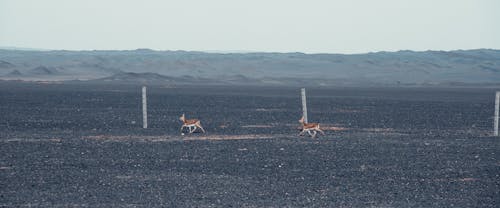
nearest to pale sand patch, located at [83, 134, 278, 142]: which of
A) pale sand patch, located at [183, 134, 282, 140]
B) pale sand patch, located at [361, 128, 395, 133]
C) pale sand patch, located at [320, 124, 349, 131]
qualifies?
pale sand patch, located at [183, 134, 282, 140]

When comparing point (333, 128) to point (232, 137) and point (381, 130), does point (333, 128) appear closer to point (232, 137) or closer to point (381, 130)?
point (381, 130)

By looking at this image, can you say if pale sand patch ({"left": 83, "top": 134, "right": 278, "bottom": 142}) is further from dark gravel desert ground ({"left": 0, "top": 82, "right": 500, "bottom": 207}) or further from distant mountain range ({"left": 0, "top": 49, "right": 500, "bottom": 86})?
distant mountain range ({"left": 0, "top": 49, "right": 500, "bottom": 86})

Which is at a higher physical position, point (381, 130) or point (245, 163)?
point (245, 163)

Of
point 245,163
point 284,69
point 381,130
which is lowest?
point 284,69

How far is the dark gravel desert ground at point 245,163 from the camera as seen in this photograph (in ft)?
41.4

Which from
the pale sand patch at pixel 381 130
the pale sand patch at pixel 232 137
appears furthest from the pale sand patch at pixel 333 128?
the pale sand patch at pixel 232 137

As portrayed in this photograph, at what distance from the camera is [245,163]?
1662cm

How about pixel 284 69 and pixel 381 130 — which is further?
pixel 284 69

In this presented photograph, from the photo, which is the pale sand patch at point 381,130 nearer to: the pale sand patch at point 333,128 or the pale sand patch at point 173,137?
the pale sand patch at point 333,128

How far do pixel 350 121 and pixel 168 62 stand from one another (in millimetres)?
110480

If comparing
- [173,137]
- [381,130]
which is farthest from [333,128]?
[173,137]

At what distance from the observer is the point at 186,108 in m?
35.9

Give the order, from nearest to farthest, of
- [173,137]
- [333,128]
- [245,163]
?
[245,163] < [173,137] < [333,128]

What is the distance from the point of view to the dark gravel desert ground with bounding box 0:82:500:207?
12.6 metres
